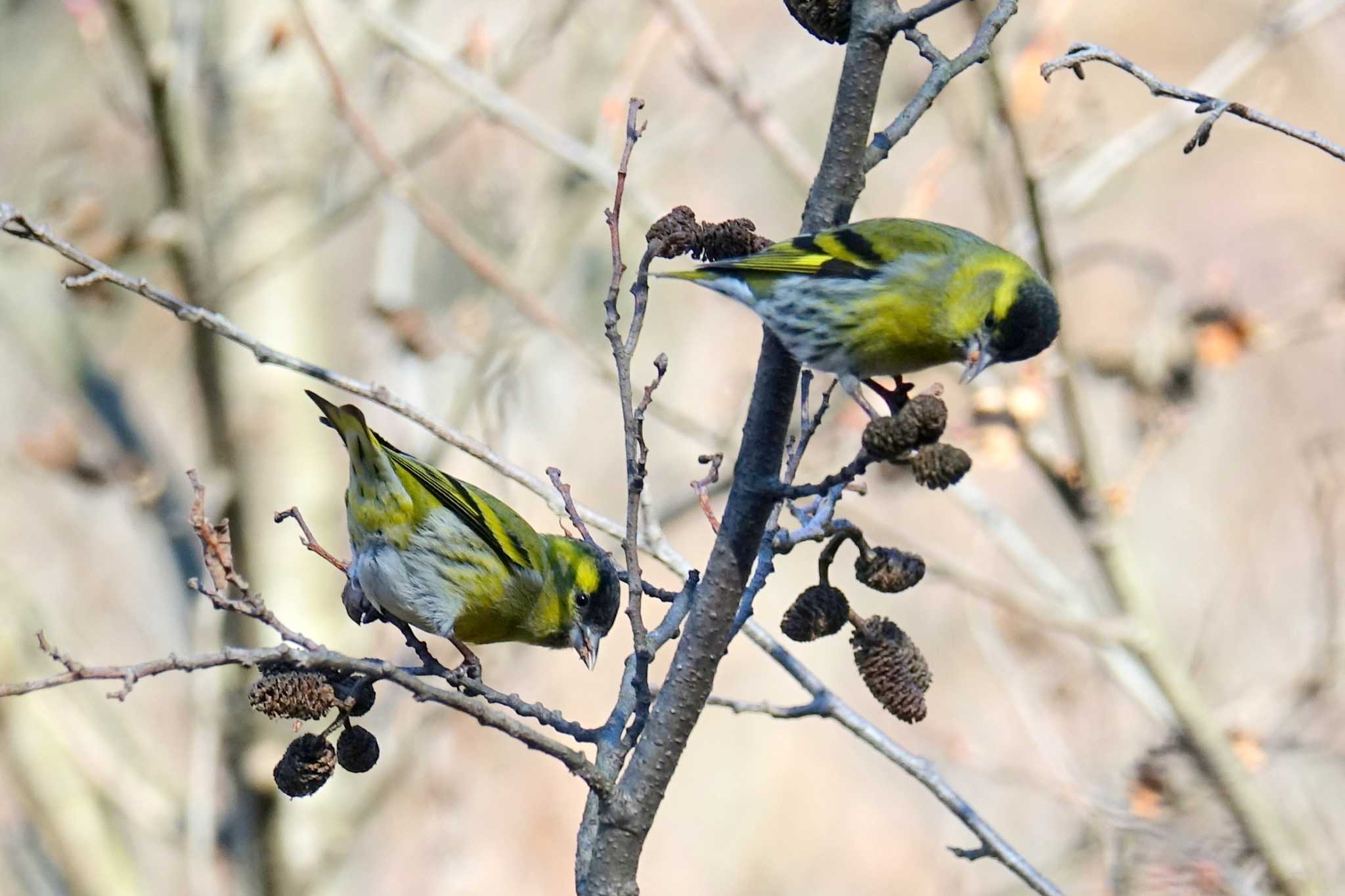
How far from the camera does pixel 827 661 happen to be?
10.1 meters

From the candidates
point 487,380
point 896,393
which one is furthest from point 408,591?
point 487,380

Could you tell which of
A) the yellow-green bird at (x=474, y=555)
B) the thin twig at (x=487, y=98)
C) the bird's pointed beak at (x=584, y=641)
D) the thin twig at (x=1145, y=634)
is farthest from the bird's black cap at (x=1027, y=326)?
the thin twig at (x=487, y=98)

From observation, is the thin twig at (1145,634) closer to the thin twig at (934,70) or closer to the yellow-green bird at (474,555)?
the yellow-green bird at (474,555)

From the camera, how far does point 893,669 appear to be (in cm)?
221

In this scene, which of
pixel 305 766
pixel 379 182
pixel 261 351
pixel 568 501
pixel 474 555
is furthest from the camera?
pixel 379 182

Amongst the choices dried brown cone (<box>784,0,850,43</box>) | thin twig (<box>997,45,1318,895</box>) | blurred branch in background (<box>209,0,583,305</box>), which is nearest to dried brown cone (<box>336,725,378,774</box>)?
dried brown cone (<box>784,0,850,43</box>)

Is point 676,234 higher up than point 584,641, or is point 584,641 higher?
point 584,641

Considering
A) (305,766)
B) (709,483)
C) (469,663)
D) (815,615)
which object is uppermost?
(709,483)

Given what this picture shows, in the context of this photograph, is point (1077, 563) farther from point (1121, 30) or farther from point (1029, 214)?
point (1121, 30)

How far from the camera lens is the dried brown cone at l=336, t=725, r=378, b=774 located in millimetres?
2037

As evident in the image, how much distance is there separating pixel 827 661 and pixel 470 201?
16.9 ft

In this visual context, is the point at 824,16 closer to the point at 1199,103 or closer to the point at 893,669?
the point at 1199,103

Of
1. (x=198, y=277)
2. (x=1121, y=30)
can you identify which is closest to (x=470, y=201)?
(x=198, y=277)

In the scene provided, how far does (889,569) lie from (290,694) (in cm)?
92
